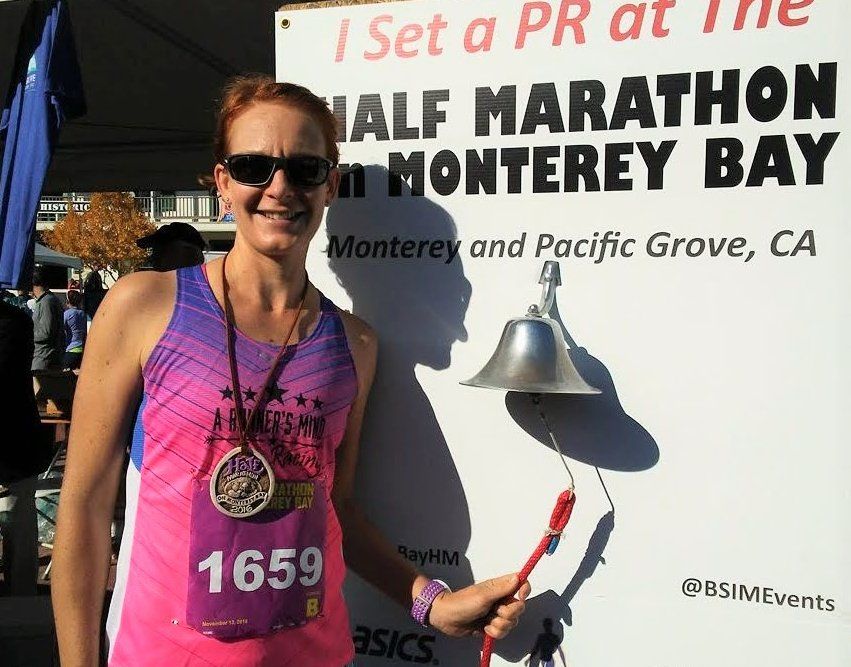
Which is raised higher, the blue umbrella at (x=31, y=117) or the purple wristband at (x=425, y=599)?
the blue umbrella at (x=31, y=117)

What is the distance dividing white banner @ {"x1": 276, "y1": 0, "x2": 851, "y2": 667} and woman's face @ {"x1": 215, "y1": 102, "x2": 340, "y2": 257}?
11.6 inches

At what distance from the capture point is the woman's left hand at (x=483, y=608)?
1590 millimetres

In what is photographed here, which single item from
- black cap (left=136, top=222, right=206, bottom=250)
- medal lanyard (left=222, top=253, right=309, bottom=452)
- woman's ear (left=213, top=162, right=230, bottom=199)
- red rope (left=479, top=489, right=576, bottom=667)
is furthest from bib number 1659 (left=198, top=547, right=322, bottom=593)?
black cap (left=136, top=222, right=206, bottom=250)

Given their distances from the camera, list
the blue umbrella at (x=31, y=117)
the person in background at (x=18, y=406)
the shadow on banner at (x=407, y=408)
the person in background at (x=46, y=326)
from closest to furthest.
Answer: the shadow on banner at (x=407, y=408), the person in background at (x=18, y=406), the blue umbrella at (x=31, y=117), the person in background at (x=46, y=326)

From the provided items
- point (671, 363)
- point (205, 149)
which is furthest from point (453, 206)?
point (205, 149)

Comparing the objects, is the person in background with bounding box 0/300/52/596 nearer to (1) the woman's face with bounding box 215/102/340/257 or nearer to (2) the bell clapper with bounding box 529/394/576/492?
(1) the woman's face with bounding box 215/102/340/257

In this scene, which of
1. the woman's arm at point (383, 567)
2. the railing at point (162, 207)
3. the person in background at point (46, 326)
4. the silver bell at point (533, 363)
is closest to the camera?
the silver bell at point (533, 363)

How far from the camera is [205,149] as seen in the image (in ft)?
20.0

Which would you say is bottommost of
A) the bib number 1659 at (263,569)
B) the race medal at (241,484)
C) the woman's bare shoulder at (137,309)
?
the bib number 1659 at (263,569)

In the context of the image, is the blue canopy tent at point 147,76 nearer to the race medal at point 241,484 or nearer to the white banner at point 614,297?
the white banner at point 614,297

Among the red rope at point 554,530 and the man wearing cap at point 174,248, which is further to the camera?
the man wearing cap at point 174,248

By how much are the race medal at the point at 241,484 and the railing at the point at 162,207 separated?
30.9 metres

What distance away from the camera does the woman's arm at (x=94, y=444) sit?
1.41 m

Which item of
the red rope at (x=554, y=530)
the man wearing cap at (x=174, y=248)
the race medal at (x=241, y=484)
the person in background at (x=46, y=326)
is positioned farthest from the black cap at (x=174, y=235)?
the person in background at (x=46, y=326)
